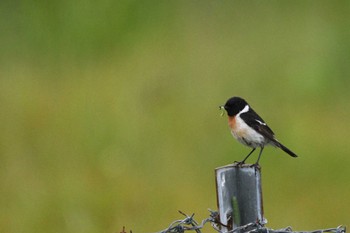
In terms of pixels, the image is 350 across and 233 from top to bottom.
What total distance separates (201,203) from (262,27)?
5.81 m

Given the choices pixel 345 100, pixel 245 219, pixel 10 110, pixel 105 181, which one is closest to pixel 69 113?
pixel 10 110

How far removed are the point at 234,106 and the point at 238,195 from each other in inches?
103

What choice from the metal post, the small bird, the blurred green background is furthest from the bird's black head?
the metal post

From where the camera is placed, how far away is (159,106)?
481 inches

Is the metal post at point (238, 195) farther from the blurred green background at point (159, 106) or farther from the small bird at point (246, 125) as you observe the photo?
the blurred green background at point (159, 106)

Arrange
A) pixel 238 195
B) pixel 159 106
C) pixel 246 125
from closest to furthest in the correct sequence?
1. pixel 238 195
2. pixel 246 125
3. pixel 159 106

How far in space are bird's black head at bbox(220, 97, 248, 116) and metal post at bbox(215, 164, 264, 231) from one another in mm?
2505

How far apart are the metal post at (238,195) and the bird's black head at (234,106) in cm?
250

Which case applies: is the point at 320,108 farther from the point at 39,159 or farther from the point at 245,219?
the point at 245,219

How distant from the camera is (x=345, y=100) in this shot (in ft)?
42.9

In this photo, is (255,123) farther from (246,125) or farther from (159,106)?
(159,106)

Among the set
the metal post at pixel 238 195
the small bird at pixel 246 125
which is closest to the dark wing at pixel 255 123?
the small bird at pixel 246 125

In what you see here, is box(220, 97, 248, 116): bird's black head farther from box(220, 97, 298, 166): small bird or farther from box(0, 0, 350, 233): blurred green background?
box(0, 0, 350, 233): blurred green background

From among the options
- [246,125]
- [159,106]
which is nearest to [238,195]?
[246,125]
